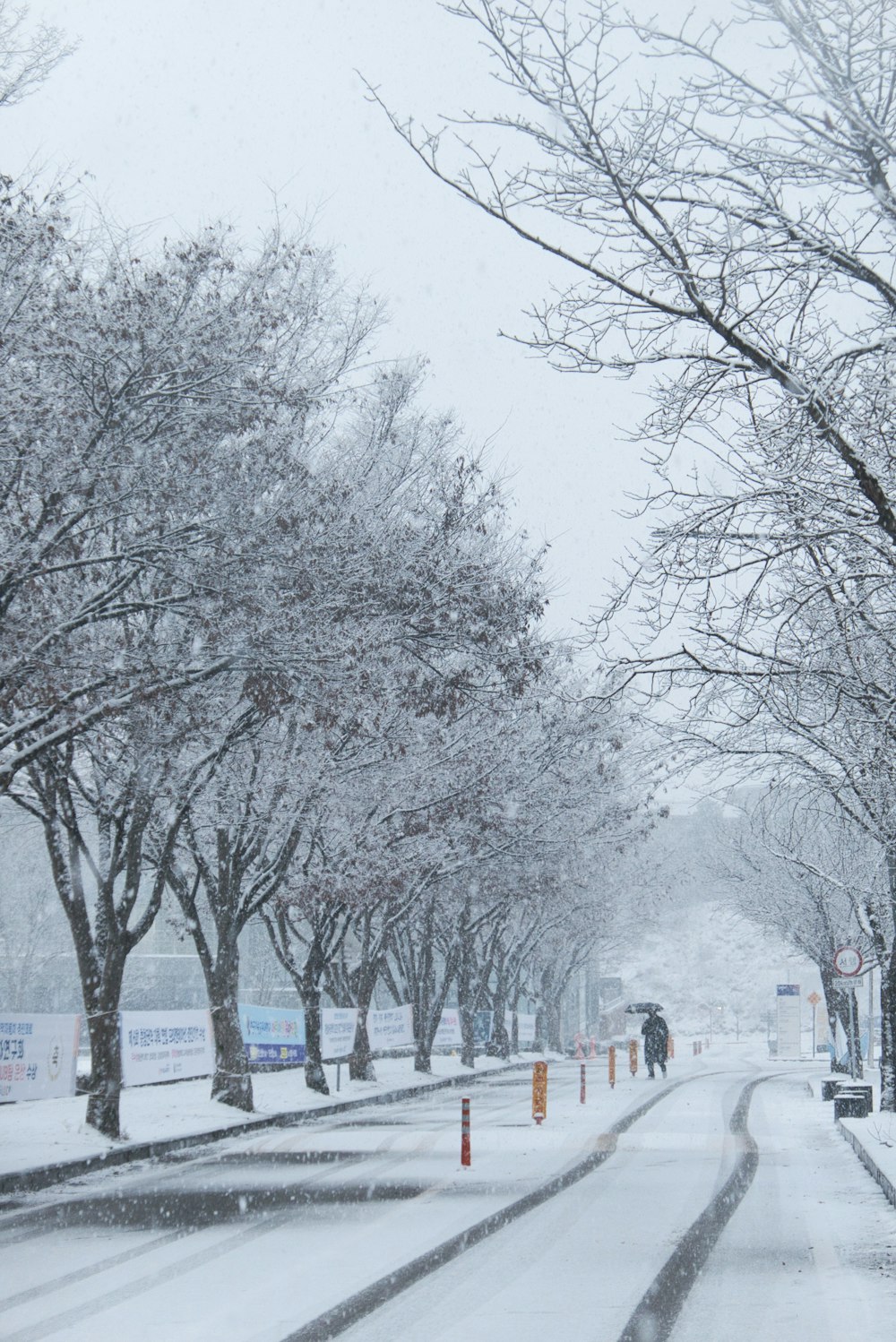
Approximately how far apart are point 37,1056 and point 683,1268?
12.3m

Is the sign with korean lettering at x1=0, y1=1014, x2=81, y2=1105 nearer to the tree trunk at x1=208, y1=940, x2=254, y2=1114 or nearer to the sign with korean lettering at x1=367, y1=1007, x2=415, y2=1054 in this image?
the tree trunk at x1=208, y1=940, x2=254, y2=1114

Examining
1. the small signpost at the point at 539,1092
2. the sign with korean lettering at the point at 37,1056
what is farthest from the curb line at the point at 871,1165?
the sign with korean lettering at the point at 37,1056

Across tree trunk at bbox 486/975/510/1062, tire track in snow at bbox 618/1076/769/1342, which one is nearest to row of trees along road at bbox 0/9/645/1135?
tire track in snow at bbox 618/1076/769/1342

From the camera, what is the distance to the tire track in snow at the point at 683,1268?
332 inches

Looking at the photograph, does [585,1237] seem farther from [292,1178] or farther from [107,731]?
[107,731]

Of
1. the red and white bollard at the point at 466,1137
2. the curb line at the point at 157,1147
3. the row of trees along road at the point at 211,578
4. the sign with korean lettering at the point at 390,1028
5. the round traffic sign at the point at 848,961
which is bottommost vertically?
the curb line at the point at 157,1147

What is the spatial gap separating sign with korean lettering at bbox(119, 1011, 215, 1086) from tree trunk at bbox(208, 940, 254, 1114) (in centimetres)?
50

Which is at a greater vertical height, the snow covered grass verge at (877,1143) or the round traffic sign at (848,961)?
the round traffic sign at (848,961)

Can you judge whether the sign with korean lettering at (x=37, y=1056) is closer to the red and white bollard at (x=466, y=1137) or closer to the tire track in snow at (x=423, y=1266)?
the red and white bollard at (x=466, y=1137)

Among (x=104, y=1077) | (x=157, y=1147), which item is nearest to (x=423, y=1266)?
(x=157, y=1147)

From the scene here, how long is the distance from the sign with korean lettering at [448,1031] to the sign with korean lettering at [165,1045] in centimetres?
2591

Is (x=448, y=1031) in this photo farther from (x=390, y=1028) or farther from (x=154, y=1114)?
(x=154, y=1114)

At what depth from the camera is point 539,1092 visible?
2378 centimetres

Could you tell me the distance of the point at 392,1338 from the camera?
26.6ft
